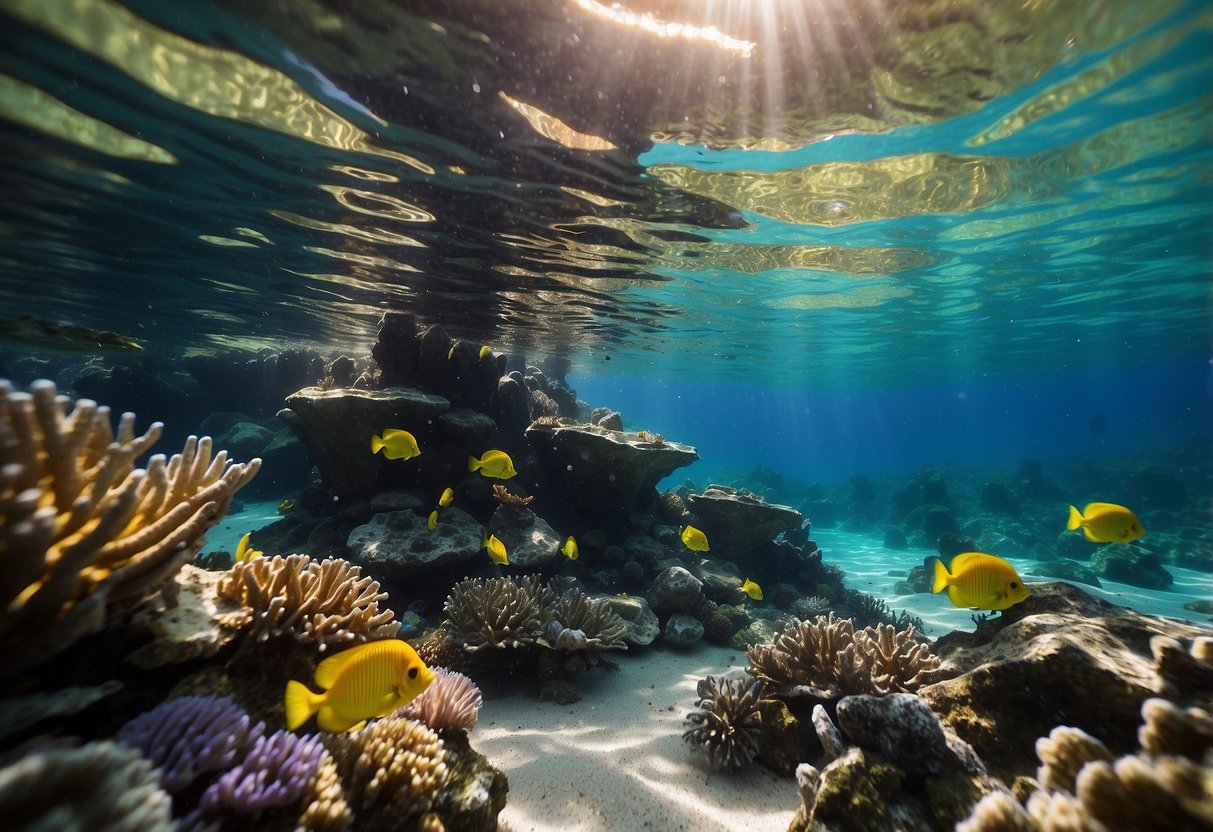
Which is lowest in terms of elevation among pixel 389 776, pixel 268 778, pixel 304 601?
pixel 389 776

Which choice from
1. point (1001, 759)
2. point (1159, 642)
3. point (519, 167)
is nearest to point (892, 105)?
point (519, 167)

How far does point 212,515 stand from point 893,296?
23.2 m

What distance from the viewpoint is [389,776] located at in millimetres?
2592

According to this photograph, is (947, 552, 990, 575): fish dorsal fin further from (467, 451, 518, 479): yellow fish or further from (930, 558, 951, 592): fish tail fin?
(467, 451, 518, 479): yellow fish

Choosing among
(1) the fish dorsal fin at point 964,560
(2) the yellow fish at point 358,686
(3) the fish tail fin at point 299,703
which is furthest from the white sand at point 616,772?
(1) the fish dorsal fin at point 964,560

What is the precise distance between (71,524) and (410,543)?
6508mm

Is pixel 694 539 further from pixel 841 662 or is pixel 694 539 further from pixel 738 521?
pixel 738 521

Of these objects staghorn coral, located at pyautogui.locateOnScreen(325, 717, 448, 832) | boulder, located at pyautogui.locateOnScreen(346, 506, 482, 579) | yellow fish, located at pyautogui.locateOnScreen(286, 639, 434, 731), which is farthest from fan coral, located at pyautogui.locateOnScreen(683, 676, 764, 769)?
boulder, located at pyautogui.locateOnScreen(346, 506, 482, 579)

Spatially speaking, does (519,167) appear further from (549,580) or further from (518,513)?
(549,580)

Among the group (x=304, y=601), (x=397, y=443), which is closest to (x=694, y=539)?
(x=397, y=443)

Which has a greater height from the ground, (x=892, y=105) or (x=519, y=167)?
(x=892, y=105)

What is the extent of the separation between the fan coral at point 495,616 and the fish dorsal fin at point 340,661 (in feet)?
12.6

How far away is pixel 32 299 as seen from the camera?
791 inches

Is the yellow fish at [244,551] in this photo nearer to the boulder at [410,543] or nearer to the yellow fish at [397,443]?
the boulder at [410,543]
